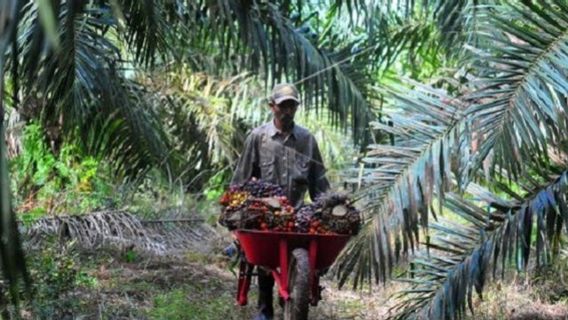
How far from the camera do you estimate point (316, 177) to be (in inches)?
286

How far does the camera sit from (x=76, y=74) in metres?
7.71

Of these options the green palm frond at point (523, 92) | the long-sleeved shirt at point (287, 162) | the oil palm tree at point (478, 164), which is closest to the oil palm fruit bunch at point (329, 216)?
the oil palm tree at point (478, 164)

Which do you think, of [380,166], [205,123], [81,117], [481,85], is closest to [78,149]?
[81,117]

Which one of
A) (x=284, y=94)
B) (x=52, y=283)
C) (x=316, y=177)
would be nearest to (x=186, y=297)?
(x=52, y=283)

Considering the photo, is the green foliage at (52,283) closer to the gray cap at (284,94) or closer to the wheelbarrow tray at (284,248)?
the wheelbarrow tray at (284,248)

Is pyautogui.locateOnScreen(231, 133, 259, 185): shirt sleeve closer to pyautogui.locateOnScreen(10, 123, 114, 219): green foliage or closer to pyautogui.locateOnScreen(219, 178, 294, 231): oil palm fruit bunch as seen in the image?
pyautogui.locateOnScreen(219, 178, 294, 231): oil palm fruit bunch

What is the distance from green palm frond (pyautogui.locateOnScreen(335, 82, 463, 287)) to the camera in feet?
17.4

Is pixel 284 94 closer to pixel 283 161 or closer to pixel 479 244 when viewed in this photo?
pixel 283 161

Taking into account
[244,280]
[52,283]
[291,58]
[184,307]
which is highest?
[291,58]

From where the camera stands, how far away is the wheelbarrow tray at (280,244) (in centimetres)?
630

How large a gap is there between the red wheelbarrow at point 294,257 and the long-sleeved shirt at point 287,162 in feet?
2.33

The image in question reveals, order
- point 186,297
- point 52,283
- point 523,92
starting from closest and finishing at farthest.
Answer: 1. point 523,92
2. point 52,283
3. point 186,297

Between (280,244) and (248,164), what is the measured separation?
106 centimetres

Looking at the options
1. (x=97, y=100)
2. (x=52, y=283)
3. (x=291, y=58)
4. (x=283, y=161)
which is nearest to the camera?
(x=283, y=161)
